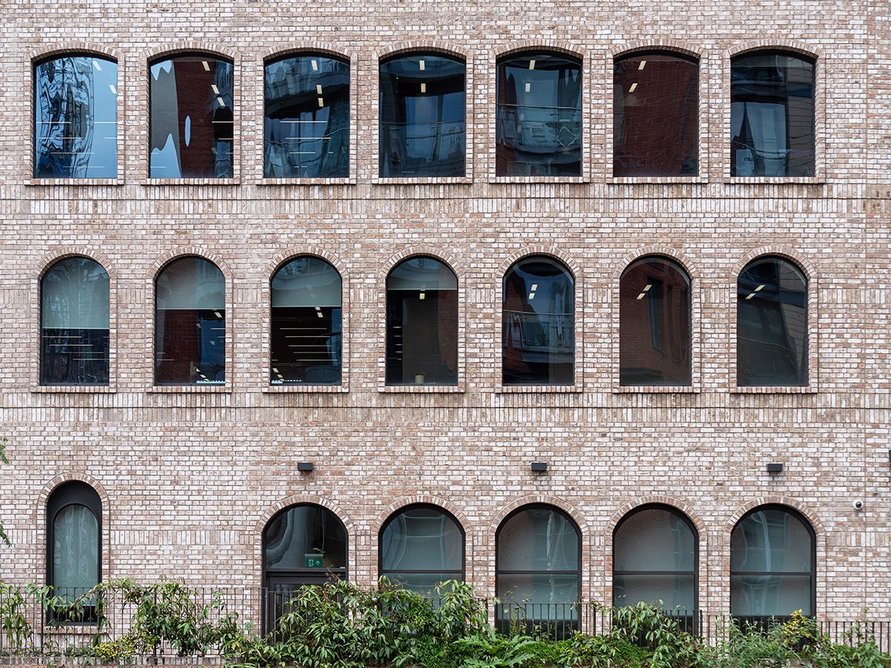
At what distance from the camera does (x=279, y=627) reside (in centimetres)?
1559

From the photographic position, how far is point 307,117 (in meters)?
16.5

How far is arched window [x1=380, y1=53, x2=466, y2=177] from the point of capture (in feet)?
53.7

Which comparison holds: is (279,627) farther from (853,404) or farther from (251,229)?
(853,404)

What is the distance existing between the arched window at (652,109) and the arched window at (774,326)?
2434 mm

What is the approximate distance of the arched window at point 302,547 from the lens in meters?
15.9

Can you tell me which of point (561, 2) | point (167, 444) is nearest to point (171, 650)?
point (167, 444)

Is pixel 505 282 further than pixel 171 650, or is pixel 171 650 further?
pixel 505 282

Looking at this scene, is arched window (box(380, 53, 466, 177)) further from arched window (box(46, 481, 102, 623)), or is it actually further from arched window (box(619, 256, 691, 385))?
arched window (box(46, 481, 102, 623))

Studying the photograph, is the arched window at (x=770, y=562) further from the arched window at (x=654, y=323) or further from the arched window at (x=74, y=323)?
the arched window at (x=74, y=323)

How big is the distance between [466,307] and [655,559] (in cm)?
545

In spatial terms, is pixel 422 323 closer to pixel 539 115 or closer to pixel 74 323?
pixel 539 115

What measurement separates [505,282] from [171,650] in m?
8.31

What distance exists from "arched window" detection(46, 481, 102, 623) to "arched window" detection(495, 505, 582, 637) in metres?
7.02

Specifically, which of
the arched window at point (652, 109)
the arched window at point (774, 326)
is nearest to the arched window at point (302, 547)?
the arched window at point (774, 326)
